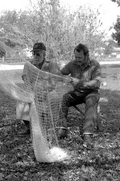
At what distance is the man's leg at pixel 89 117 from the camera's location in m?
3.86

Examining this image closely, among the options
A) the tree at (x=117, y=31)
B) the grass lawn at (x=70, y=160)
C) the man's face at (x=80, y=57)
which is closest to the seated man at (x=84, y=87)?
the man's face at (x=80, y=57)

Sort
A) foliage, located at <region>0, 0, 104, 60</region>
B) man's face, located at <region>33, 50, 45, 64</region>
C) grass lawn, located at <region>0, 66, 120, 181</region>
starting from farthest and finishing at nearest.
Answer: foliage, located at <region>0, 0, 104, 60</region>, man's face, located at <region>33, 50, 45, 64</region>, grass lawn, located at <region>0, 66, 120, 181</region>

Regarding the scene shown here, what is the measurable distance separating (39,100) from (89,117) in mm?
1001

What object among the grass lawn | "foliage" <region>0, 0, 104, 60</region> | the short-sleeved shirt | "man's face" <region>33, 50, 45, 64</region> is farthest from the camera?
"foliage" <region>0, 0, 104, 60</region>

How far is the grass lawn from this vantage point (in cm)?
299

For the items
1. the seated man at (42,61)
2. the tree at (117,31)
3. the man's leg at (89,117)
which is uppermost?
the tree at (117,31)

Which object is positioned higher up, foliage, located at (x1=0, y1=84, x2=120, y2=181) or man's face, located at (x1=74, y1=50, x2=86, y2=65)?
man's face, located at (x1=74, y1=50, x2=86, y2=65)

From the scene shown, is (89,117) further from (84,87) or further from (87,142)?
(84,87)

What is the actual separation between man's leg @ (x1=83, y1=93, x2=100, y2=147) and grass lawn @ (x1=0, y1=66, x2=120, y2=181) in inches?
6.4

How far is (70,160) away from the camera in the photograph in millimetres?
3391

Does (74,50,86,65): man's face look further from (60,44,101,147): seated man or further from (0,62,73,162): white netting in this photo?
(0,62,73,162): white netting

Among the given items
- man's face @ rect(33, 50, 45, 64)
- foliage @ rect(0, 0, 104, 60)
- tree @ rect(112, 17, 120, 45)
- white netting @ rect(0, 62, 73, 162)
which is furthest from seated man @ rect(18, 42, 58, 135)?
tree @ rect(112, 17, 120, 45)

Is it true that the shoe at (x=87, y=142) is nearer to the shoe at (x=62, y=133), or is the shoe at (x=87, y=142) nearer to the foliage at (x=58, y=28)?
the shoe at (x=62, y=133)

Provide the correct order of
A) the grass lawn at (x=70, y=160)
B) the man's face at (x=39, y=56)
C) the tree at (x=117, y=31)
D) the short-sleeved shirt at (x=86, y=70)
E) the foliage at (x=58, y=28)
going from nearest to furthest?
the grass lawn at (x=70, y=160) → the man's face at (x=39, y=56) → the short-sleeved shirt at (x=86, y=70) → the foliage at (x=58, y=28) → the tree at (x=117, y=31)
